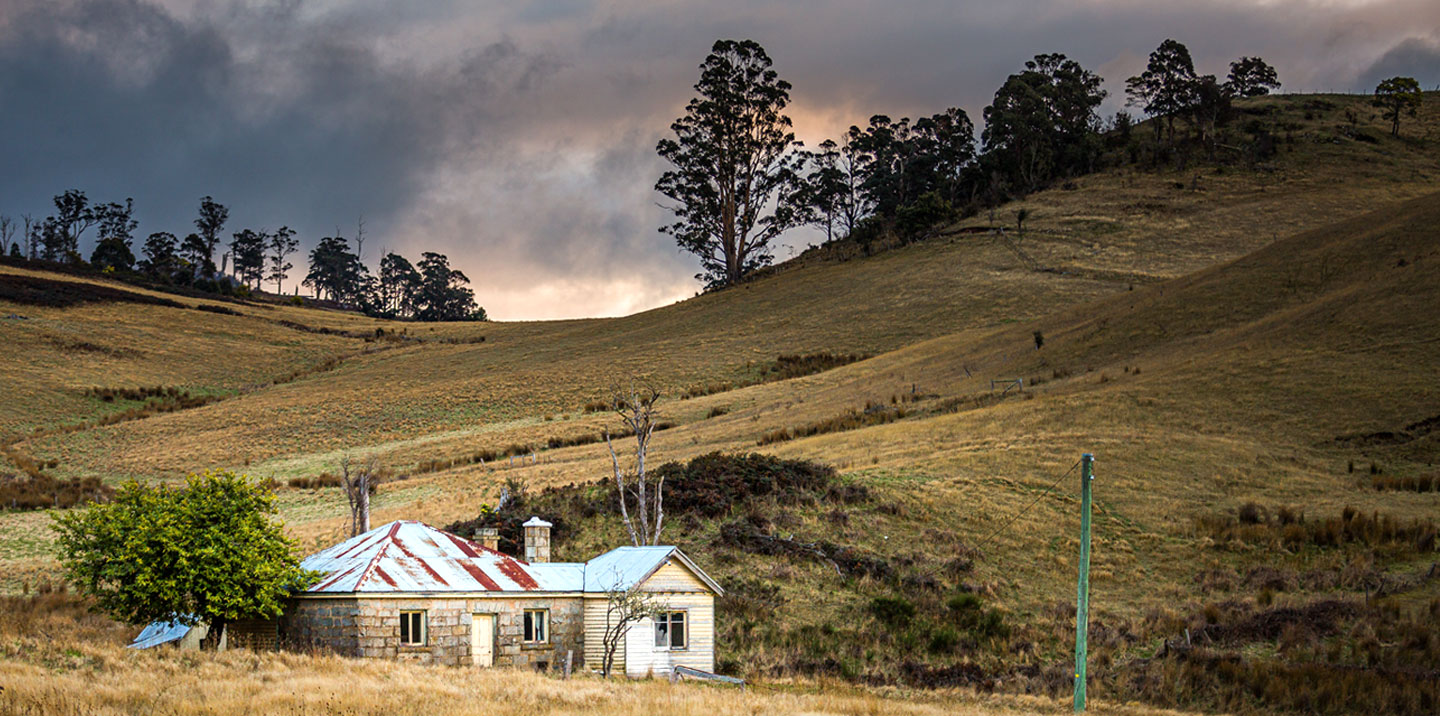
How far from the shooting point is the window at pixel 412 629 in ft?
83.0

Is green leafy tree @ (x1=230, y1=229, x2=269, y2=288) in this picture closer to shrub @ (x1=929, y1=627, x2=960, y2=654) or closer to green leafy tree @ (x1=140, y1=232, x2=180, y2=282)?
green leafy tree @ (x1=140, y1=232, x2=180, y2=282)

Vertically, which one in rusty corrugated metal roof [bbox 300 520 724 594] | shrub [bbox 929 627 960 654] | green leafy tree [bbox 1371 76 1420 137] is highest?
green leafy tree [bbox 1371 76 1420 137]

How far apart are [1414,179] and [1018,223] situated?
1498 inches

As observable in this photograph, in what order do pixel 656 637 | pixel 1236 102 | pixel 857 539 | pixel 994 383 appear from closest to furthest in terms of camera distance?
pixel 656 637 → pixel 857 539 → pixel 994 383 → pixel 1236 102

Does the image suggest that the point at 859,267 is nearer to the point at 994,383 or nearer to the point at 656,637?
the point at 994,383

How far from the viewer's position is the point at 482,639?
26.4 m

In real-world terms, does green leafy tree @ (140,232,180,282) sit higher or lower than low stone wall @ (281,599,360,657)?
higher

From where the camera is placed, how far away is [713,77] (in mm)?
105438

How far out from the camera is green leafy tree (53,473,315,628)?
2484cm

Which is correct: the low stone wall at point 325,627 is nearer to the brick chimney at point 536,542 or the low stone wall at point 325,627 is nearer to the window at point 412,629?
the window at point 412,629

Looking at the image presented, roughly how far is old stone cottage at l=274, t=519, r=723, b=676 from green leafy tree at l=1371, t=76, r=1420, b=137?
125 m

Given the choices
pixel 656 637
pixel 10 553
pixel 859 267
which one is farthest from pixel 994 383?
pixel 859 267

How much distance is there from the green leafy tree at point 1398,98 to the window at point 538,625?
128 m

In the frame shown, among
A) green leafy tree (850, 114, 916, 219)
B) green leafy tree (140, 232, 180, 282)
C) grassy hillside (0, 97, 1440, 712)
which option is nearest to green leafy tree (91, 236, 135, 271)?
green leafy tree (140, 232, 180, 282)
